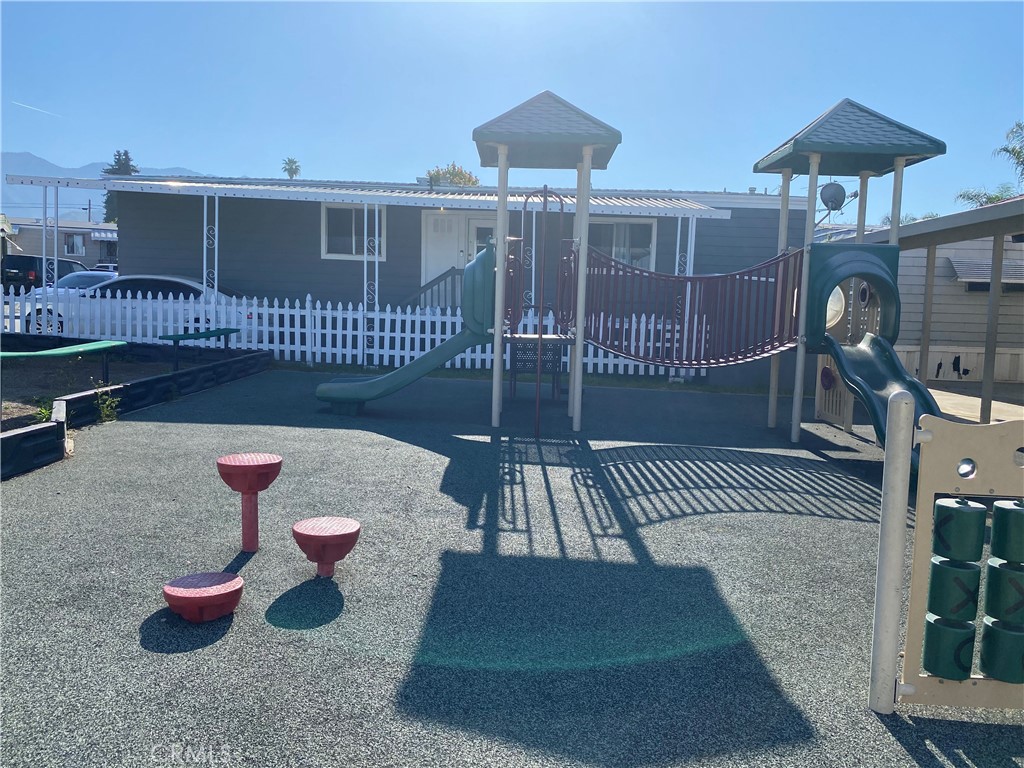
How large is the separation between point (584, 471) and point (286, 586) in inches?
133

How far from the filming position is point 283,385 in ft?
36.4

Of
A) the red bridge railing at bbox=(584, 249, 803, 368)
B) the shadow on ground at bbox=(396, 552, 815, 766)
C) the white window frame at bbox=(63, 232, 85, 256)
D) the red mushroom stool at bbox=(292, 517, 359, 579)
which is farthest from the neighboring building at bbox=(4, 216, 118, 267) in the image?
the shadow on ground at bbox=(396, 552, 815, 766)

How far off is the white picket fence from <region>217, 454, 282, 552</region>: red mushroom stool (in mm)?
9091

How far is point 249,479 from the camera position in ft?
14.0

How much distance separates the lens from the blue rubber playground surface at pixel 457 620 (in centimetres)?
268

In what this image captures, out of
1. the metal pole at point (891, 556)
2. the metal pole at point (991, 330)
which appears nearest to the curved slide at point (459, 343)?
the metal pole at point (991, 330)

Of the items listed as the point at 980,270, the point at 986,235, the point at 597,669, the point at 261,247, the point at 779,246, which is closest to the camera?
the point at 597,669

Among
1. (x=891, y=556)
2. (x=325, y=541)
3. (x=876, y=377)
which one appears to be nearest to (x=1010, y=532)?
(x=891, y=556)

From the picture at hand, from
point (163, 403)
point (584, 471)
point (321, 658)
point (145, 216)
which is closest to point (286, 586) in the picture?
point (321, 658)

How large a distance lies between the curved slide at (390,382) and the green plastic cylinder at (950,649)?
648 centimetres

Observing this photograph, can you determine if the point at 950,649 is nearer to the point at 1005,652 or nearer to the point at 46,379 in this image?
the point at 1005,652

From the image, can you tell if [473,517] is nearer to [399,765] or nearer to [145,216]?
[399,765]

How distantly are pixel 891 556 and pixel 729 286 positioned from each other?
6.53 metres

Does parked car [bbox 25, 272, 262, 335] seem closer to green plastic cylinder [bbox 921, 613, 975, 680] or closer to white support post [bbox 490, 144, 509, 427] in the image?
white support post [bbox 490, 144, 509, 427]
